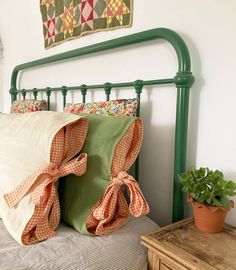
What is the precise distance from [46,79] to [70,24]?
0.44m

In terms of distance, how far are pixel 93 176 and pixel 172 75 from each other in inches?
18.6

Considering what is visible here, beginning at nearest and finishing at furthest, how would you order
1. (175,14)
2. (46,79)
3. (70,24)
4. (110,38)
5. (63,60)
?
(175,14)
(110,38)
(70,24)
(63,60)
(46,79)

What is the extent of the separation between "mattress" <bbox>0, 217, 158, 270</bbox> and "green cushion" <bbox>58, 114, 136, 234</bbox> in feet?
0.17

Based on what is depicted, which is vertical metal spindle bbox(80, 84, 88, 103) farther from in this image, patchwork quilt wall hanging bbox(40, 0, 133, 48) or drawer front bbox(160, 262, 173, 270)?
drawer front bbox(160, 262, 173, 270)

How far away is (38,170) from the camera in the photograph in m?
0.77

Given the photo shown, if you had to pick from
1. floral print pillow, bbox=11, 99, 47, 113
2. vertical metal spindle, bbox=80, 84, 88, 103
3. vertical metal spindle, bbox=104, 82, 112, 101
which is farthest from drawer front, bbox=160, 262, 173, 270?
floral print pillow, bbox=11, 99, 47, 113

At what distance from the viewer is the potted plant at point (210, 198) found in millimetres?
725

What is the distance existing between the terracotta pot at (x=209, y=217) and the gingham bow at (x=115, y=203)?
156mm

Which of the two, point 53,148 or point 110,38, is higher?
point 110,38

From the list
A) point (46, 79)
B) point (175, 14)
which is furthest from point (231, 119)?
point (46, 79)

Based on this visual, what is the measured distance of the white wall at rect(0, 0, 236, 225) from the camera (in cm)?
82

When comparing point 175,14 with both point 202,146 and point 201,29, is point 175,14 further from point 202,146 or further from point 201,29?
point 202,146

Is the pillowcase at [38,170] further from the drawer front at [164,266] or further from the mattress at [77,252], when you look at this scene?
the drawer front at [164,266]

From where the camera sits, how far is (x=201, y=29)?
0.87m
